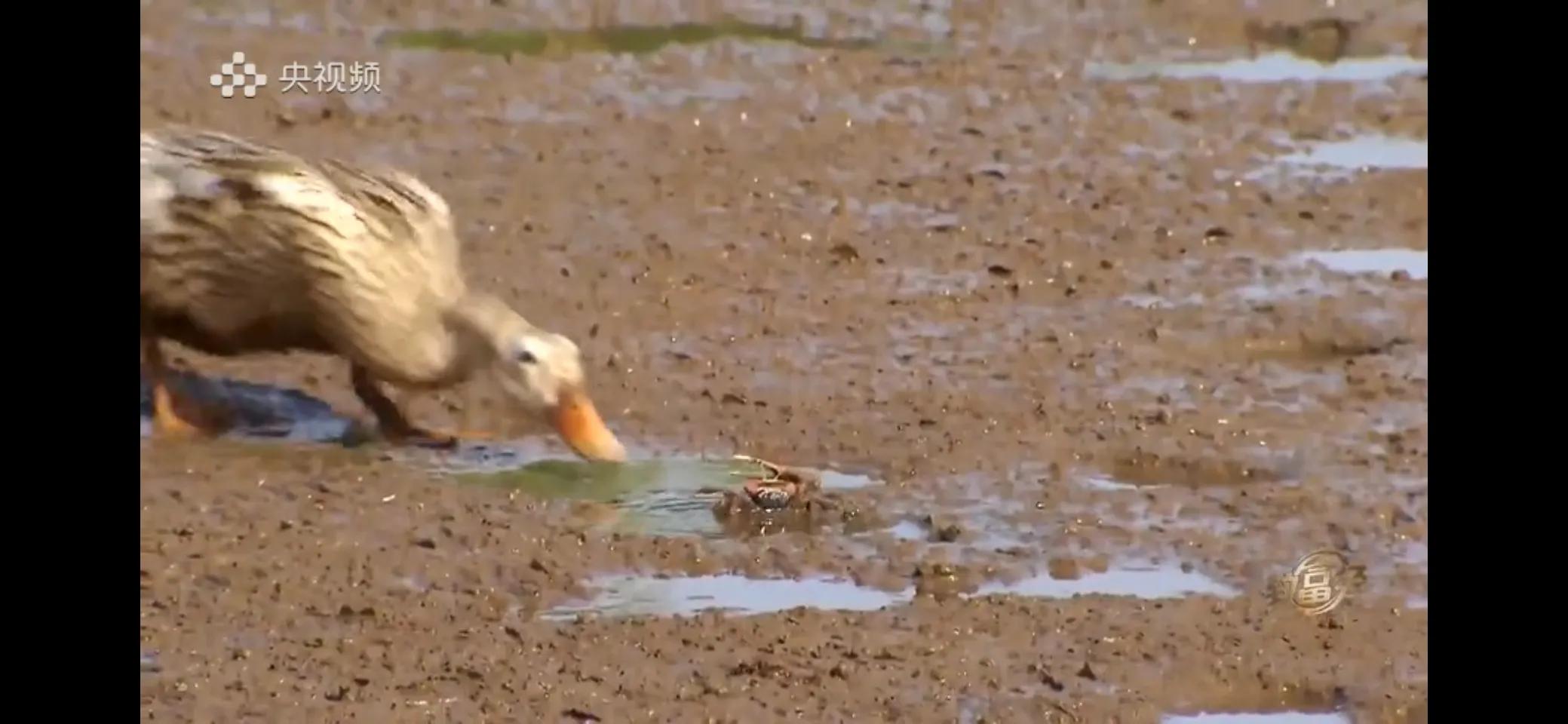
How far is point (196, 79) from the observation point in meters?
7.64

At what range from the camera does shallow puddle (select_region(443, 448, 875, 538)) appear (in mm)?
5590

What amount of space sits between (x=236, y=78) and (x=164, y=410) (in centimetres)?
192

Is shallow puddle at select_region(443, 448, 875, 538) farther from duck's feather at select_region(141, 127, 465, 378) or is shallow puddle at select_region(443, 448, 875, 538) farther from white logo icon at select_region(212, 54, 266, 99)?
white logo icon at select_region(212, 54, 266, 99)

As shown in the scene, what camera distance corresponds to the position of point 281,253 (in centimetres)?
579

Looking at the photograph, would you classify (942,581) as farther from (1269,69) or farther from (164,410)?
(1269,69)

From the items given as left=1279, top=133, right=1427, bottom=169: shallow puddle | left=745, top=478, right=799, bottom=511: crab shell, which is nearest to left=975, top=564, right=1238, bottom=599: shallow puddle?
left=745, top=478, right=799, bottom=511: crab shell

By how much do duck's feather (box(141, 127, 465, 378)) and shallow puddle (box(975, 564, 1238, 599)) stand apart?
5.57 feet

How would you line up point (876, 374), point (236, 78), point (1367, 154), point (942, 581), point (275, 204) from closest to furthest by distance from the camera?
point (942, 581)
point (275, 204)
point (876, 374)
point (236, 78)
point (1367, 154)

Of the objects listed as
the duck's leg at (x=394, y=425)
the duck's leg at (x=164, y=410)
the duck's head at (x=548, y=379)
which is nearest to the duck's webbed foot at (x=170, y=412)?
the duck's leg at (x=164, y=410)

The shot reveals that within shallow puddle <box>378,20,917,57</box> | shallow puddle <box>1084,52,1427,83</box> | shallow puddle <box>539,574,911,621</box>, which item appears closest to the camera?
shallow puddle <box>539,574,911,621</box>

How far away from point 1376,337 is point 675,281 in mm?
2122

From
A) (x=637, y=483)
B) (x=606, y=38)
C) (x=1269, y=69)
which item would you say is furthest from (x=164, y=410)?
(x=1269, y=69)

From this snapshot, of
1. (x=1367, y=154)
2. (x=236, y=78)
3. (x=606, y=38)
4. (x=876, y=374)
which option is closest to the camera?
(x=876, y=374)

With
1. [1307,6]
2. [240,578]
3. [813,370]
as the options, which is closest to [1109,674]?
[813,370]
